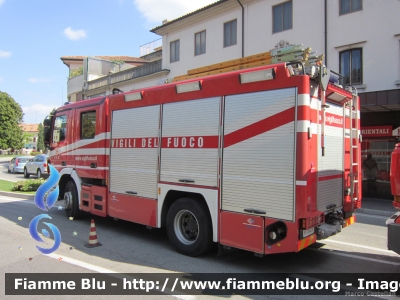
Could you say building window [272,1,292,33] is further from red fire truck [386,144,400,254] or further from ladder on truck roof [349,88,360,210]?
red fire truck [386,144,400,254]

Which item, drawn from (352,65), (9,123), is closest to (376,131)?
(352,65)

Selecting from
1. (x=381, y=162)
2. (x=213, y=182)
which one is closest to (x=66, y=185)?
(x=213, y=182)

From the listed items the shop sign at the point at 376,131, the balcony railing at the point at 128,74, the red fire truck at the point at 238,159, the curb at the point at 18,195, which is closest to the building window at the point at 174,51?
the balcony railing at the point at 128,74

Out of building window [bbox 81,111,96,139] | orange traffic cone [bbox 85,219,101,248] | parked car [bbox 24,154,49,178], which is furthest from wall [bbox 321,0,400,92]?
parked car [bbox 24,154,49,178]

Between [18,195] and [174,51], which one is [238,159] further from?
[174,51]

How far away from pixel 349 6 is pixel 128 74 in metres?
15.9

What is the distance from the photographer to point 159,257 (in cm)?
555

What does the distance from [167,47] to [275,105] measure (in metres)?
18.9

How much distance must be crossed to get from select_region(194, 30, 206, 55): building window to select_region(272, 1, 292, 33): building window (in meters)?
4.80

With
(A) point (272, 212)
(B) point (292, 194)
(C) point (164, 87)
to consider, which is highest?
(C) point (164, 87)

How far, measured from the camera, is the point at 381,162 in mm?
13359

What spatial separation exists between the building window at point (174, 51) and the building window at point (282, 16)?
7.20 m

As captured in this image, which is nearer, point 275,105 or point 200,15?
point 275,105

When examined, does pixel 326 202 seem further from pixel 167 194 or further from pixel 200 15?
pixel 200 15
